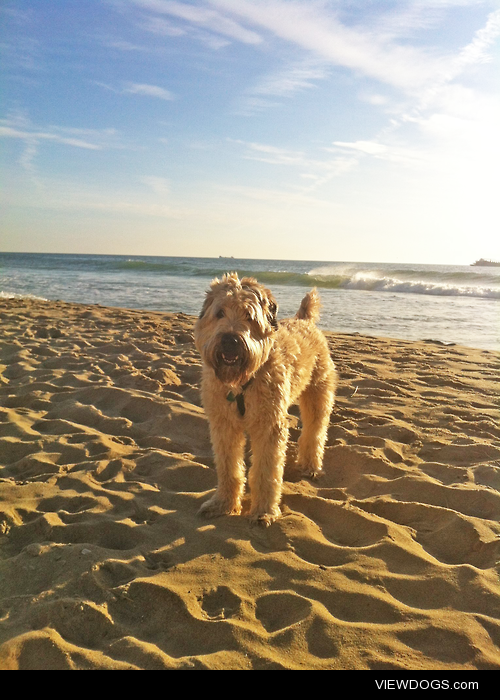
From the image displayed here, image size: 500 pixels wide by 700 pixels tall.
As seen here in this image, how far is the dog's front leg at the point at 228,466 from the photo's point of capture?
12.4 feet

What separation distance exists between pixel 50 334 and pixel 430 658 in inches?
359

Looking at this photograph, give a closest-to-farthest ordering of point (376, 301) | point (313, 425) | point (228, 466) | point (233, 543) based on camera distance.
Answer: point (233, 543)
point (228, 466)
point (313, 425)
point (376, 301)

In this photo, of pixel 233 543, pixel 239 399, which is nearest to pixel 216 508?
pixel 233 543

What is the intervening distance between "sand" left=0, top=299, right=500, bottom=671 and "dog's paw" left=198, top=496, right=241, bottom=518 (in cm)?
8

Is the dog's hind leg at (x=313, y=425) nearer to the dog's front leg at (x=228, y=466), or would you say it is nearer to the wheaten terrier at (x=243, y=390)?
the wheaten terrier at (x=243, y=390)

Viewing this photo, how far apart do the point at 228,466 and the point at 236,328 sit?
3.74ft

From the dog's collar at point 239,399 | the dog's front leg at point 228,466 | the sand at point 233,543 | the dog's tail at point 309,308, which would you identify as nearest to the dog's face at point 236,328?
the dog's collar at point 239,399

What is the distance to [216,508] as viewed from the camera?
3.73 meters

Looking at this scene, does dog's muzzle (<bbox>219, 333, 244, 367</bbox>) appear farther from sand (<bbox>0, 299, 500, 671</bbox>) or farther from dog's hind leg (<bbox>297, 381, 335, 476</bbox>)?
dog's hind leg (<bbox>297, 381, 335, 476</bbox>)

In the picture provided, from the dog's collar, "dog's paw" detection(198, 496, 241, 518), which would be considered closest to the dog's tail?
the dog's collar

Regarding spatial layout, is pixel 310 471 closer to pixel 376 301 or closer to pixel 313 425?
pixel 313 425

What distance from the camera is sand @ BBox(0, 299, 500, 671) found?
2.39 meters

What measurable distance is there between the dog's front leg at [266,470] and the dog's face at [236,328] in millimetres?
480
